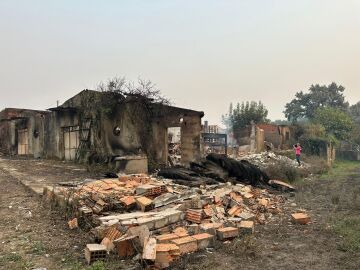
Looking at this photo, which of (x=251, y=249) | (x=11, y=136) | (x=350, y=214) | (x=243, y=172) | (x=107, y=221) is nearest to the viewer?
(x=251, y=249)

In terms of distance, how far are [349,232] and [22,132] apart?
21.7m

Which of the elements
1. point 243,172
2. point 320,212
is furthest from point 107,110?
point 320,212

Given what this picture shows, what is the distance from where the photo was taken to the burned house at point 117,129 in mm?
14750

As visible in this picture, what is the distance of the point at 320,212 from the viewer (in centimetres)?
905

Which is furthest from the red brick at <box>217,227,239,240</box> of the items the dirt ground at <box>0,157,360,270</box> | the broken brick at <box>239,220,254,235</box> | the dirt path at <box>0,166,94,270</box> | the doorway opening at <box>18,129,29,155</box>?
the doorway opening at <box>18,129,29,155</box>

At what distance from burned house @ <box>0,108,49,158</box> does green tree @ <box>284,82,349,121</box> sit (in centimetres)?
3875

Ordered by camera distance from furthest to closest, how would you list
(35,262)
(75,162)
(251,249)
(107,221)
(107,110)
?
1. (75,162)
2. (107,110)
3. (107,221)
4. (251,249)
5. (35,262)

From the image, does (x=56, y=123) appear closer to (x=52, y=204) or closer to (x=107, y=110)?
(x=107, y=110)

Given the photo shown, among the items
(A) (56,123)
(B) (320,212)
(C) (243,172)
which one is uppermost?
(A) (56,123)

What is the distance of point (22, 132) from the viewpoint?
78.5 ft

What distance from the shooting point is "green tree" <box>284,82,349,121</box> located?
52.4 meters

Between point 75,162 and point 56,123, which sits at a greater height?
point 56,123

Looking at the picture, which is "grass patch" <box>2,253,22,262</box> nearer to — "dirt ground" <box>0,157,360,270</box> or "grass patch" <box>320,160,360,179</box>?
"dirt ground" <box>0,157,360,270</box>

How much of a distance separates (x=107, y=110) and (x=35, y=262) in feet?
32.3
